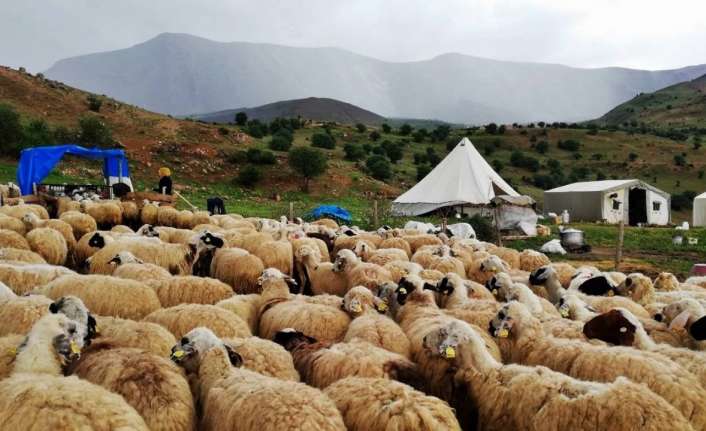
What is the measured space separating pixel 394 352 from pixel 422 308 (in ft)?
5.34

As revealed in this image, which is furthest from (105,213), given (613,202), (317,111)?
(317,111)

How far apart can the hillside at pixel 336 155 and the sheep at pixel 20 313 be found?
21.0 m

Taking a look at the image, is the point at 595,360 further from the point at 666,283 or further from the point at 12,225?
the point at 12,225

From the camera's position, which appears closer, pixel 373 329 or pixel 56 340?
pixel 56 340

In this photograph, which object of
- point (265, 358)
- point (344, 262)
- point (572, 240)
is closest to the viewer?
point (265, 358)

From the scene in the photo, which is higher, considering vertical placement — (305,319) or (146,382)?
(146,382)

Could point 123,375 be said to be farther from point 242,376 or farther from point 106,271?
point 106,271

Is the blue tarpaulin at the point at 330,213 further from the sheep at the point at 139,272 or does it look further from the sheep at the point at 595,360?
the sheep at the point at 595,360

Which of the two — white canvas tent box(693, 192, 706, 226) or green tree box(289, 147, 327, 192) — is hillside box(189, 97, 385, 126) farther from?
white canvas tent box(693, 192, 706, 226)

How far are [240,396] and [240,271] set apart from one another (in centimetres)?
584

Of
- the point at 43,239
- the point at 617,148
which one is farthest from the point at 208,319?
the point at 617,148

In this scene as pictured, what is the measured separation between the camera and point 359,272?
9336 millimetres

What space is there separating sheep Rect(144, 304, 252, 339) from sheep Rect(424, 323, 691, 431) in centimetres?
203

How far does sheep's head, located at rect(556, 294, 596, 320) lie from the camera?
7438mm
